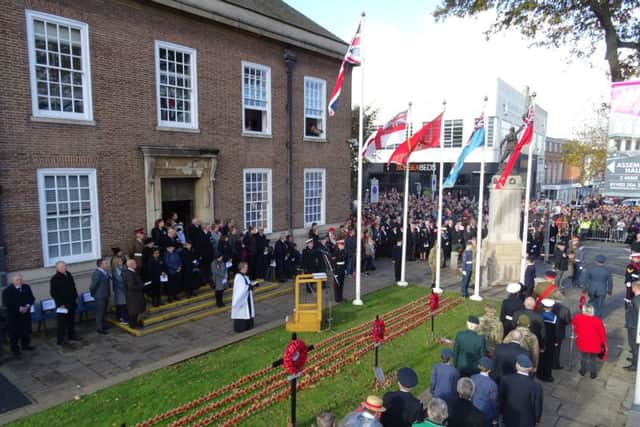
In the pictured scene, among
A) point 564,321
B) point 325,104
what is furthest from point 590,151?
point 564,321

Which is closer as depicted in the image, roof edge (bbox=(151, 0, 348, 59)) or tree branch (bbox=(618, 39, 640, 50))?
tree branch (bbox=(618, 39, 640, 50))

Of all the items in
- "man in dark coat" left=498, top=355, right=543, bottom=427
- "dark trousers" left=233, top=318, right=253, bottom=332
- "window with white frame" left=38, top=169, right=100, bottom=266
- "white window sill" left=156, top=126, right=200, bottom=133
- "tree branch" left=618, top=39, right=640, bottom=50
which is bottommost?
"dark trousers" left=233, top=318, right=253, bottom=332

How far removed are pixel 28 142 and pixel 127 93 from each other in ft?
10.5

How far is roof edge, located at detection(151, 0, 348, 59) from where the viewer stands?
1463 centimetres

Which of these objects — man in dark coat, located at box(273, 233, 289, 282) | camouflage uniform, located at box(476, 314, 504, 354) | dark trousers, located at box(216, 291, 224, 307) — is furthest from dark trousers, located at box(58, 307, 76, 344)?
camouflage uniform, located at box(476, 314, 504, 354)

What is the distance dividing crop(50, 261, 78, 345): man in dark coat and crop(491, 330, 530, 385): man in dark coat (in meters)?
9.19

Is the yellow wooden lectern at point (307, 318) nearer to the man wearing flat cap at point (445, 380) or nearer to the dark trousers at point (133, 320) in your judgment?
the dark trousers at point (133, 320)

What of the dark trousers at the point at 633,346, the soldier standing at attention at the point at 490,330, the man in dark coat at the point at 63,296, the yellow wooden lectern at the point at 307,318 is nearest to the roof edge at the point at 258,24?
the man in dark coat at the point at 63,296

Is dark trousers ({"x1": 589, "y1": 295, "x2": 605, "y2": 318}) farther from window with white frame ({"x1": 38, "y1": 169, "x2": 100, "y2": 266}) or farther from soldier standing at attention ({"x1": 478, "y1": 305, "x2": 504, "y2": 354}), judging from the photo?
window with white frame ({"x1": 38, "y1": 169, "x2": 100, "y2": 266})

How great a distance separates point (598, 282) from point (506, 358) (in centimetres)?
679

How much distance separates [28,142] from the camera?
11242mm

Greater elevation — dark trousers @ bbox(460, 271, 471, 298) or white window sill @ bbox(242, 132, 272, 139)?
white window sill @ bbox(242, 132, 272, 139)

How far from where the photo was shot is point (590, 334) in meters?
8.30

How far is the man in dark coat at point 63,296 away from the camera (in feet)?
32.6
